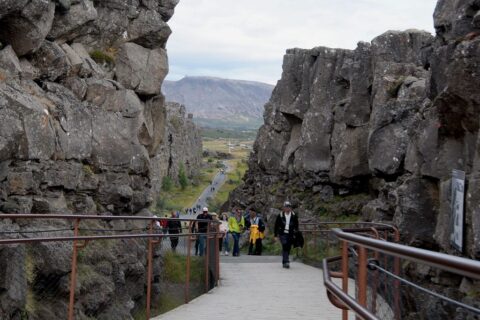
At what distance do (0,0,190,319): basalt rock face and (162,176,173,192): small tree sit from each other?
2354 inches

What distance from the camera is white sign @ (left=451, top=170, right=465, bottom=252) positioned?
486 inches

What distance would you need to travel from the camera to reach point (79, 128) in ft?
53.0

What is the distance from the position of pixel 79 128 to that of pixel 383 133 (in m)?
11.1

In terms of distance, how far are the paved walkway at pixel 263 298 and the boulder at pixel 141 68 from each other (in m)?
6.33

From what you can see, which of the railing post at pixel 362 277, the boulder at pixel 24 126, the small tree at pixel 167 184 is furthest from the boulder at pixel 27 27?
the small tree at pixel 167 184

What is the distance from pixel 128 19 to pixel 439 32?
10.1 meters

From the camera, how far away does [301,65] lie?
37.3 m

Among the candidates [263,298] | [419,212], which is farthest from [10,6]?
[419,212]

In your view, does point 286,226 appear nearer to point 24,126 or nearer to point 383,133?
point 383,133

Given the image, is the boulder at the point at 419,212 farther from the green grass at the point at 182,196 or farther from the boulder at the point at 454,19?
the green grass at the point at 182,196

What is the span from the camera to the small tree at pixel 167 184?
82275mm

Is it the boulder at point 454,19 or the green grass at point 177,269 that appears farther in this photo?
the boulder at point 454,19

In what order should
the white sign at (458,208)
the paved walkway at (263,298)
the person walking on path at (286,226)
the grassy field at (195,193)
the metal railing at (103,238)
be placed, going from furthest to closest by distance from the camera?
the grassy field at (195,193) < the person walking on path at (286,226) < the white sign at (458,208) < the paved walkway at (263,298) < the metal railing at (103,238)

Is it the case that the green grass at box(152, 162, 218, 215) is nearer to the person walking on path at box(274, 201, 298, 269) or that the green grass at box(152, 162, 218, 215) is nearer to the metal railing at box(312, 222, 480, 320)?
the person walking on path at box(274, 201, 298, 269)
